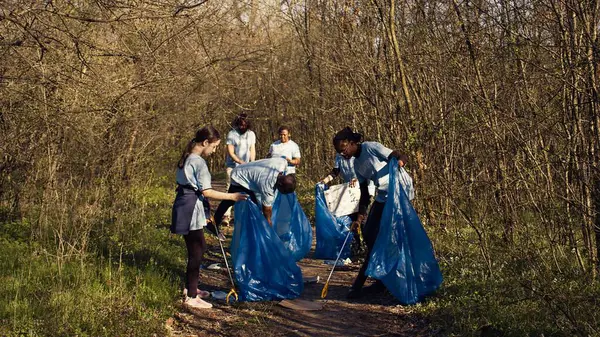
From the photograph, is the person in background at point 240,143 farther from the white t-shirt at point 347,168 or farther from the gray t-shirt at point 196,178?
the gray t-shirt at point 196,178

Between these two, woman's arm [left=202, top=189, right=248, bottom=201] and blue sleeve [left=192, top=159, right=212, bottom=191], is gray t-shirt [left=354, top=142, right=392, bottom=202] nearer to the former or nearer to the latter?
woman's arm [left=202, top=189, right=248, bottom=201]

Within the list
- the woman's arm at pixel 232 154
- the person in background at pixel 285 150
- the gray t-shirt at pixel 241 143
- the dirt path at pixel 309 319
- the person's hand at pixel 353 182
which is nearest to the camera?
the dirt path at pixel 309 319

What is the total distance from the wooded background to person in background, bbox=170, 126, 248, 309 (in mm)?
968

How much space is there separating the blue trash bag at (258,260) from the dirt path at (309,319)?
141 mm

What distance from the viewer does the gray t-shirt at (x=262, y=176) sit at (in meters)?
7.57

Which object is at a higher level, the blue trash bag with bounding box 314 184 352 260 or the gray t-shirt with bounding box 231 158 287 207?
the gray t-shirt with bounding box 231 158 287 207

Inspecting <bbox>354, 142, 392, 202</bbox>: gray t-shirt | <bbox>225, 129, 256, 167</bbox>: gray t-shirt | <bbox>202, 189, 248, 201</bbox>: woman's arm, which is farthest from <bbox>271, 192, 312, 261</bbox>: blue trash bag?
<bbox>202, 189, 248, 201</bbox>: woman's arm

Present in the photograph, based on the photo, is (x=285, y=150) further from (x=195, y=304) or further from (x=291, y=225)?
(x=195, y=304)

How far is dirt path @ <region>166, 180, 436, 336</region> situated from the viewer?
5609 millimetres

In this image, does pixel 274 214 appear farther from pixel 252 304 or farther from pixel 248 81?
pixel 248 81

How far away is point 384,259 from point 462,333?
1304 millimetres

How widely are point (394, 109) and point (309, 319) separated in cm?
483

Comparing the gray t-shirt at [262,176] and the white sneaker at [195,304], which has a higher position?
the gray t-shirt at [262,176]

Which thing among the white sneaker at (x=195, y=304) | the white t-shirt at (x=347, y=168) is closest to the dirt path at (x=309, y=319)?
the white sneaker at (x=195, y=304)
